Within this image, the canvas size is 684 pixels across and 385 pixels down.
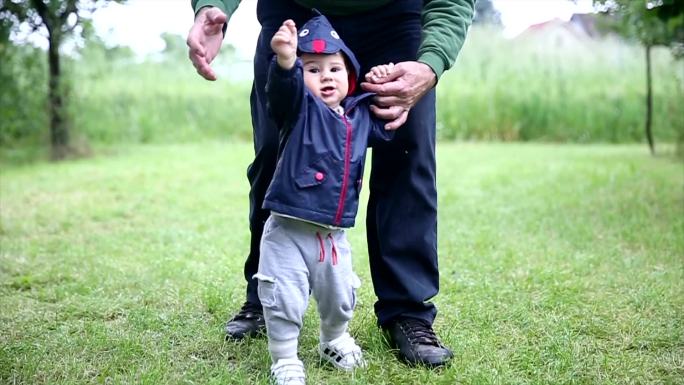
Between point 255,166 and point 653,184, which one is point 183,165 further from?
point 255,166

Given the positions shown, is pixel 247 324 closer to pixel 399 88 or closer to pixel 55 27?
pixel 399 88

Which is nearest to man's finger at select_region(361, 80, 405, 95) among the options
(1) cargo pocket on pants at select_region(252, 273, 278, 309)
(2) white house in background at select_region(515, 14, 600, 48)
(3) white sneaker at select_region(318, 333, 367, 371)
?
(1) cargo pocket on pants at select_region(252, 273, 278, 309)

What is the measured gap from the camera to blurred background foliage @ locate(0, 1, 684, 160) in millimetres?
10398

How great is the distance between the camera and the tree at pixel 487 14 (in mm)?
12734

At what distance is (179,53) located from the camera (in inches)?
507

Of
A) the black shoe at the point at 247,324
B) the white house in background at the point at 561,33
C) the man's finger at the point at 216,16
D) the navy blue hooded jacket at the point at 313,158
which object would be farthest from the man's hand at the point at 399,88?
the white house in background at the point at 561,33

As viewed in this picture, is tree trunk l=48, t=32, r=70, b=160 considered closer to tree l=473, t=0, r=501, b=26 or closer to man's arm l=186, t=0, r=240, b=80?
man's arm l=186, t=0, r=240, b=80

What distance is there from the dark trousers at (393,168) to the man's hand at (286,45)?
1.37 ft

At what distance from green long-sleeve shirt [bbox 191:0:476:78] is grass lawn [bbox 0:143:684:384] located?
34.1 inches

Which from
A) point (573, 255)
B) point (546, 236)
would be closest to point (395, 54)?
point (573, 255)

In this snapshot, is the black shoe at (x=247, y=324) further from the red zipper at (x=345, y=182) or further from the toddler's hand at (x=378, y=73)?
the toddler's hand at (x=378, y=73)

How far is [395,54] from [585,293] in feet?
4.55

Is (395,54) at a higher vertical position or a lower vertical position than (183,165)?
higher

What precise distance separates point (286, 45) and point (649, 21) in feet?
17.6
